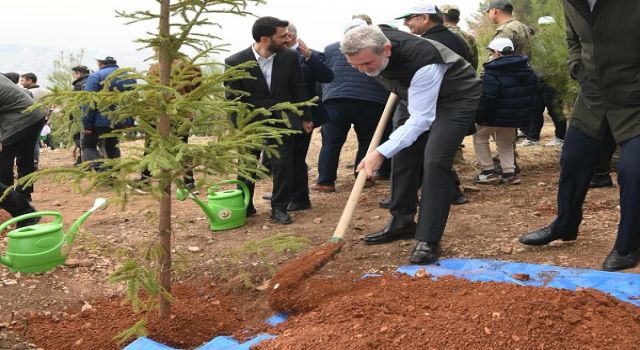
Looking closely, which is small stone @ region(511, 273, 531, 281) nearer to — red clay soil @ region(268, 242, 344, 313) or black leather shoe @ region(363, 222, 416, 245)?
red clay soil @ region(268, 242, 344, 313)

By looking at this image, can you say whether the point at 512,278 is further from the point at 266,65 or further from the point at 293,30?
the point at 293,30

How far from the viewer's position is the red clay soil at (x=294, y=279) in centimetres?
329

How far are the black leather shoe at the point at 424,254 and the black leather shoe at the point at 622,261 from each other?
1.03 metres

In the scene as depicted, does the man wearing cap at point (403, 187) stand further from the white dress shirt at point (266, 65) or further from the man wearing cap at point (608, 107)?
the white dress shirt at point (266, 65)

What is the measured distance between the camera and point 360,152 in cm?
667

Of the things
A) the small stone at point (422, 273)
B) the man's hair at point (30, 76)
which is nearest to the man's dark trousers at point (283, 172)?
the small stone at point (422, 273)

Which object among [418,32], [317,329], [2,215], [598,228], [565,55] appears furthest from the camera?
[565,55]

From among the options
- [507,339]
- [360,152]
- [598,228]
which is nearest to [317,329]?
[507,339]

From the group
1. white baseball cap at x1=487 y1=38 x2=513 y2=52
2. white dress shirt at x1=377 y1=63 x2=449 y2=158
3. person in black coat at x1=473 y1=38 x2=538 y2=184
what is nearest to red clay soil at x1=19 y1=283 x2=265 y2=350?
white dress shirt at x1=377 y1=63 x2=449 y2=158

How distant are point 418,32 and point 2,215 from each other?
4.60m

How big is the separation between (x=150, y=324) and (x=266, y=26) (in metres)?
2.82

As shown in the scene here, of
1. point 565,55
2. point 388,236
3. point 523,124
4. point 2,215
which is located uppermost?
point 565,55

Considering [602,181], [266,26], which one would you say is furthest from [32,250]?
[602,181]

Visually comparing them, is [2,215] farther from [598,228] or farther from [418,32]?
[598,228]
